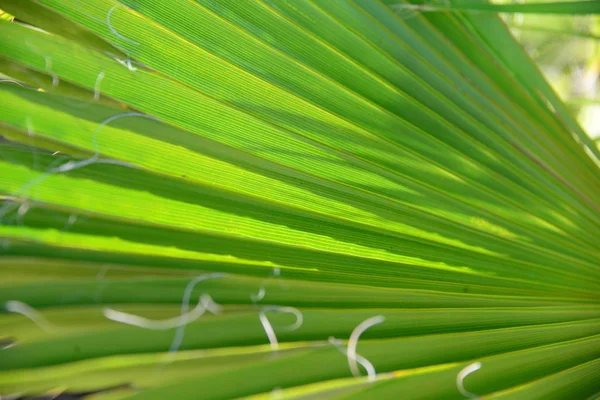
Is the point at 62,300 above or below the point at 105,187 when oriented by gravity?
below

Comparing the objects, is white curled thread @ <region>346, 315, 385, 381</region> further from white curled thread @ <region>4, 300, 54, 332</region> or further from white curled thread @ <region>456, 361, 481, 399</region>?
white curled thread @ <region>4, 300, 54, 332</region>

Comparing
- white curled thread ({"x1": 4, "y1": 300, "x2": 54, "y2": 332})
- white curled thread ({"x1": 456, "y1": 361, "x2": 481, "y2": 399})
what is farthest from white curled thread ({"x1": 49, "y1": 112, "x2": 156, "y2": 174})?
white curled thread ({"x1": 456, "y1": 361, "x2": 481, "y2": 399})

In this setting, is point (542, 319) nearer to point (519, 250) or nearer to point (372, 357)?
point (519, 250)

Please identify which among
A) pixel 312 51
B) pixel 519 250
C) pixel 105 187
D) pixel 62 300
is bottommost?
pixel 62 300

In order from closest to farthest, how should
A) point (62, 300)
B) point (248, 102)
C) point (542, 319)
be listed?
point (62, 300)
point (248, 102)
point (542, 319)

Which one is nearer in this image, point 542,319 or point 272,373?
point 272,373

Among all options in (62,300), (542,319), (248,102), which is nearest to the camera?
(62,300)

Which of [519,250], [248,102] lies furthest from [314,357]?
[519,250]

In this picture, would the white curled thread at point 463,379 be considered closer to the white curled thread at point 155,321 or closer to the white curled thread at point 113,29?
the white curled thread at point 155,321
